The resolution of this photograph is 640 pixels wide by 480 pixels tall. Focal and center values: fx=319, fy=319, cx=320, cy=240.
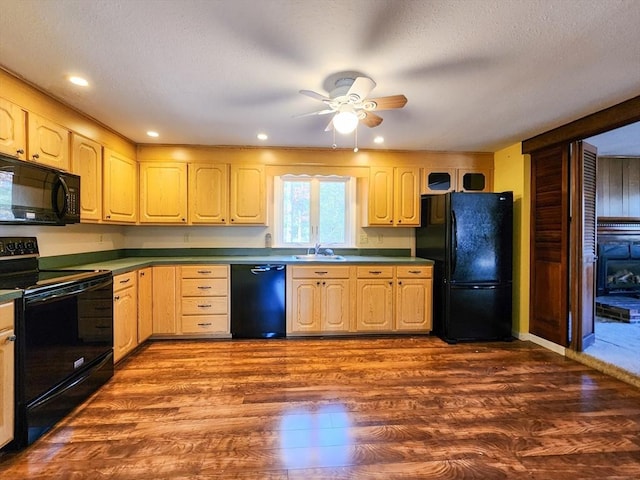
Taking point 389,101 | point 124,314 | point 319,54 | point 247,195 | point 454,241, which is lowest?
point 124,314

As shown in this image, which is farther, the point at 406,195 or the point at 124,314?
the point at 406,195

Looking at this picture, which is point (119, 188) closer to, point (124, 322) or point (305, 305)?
point (124, 322)

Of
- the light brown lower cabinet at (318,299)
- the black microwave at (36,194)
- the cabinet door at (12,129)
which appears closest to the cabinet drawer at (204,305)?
the light brown lower cabinet at (318,299)

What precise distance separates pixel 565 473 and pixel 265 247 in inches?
130

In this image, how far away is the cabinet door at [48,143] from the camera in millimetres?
2231

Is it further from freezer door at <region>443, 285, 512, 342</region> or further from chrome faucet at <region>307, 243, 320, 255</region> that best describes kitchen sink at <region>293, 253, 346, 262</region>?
freezer door at <region>443, 285, 512, 342</region>

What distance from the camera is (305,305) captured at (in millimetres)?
3547

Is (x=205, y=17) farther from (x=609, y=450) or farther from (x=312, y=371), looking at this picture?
(x=609, y=450)

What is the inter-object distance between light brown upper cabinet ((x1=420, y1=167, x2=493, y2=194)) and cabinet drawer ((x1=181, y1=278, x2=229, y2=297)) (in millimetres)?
2618

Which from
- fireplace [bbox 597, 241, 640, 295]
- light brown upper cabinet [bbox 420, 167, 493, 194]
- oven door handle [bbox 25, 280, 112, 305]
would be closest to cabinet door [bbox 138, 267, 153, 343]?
oven door handle [bbox 25, 280, 112, 305]

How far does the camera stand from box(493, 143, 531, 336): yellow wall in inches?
139

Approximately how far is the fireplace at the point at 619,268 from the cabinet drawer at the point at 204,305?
521 centimetres

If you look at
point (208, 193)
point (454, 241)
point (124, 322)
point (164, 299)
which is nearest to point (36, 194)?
point (124, 322)

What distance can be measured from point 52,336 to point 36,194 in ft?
3.20
